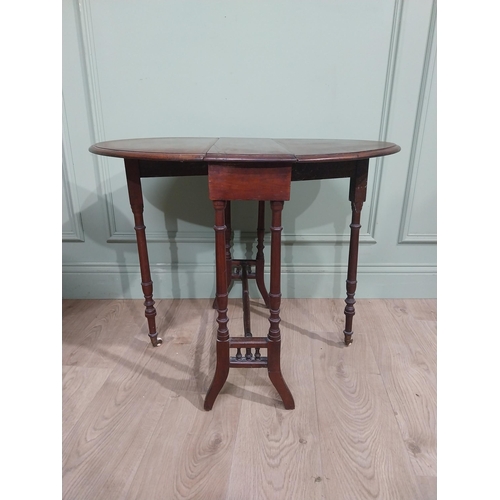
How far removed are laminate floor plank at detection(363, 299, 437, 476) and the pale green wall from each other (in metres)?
0.19

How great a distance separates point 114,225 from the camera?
6.04 feet

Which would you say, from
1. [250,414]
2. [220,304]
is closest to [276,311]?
[220,304]

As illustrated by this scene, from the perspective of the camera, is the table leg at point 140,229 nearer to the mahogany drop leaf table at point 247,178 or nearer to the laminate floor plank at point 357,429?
the mahogany drop leaf table at point 247,178

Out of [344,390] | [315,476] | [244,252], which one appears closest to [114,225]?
[244,252]

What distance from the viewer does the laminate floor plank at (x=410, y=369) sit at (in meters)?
1.10

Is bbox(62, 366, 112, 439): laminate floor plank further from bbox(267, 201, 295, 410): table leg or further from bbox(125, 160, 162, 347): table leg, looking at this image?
bbox(267, 201, 295, 410): table leg

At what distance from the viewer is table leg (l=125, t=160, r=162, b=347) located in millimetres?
1267

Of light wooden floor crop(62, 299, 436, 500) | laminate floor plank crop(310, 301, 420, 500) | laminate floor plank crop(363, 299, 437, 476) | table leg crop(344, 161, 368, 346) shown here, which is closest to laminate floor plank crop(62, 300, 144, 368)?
light wooden floor crop(62, 299, 436, 500)

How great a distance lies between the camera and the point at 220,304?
1111 millimetres

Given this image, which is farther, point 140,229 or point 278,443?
point 140,229

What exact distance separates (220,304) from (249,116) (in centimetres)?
94

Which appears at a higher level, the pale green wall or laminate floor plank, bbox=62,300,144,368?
the pale green wall

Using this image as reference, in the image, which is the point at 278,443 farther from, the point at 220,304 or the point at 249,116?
the point at 249,116

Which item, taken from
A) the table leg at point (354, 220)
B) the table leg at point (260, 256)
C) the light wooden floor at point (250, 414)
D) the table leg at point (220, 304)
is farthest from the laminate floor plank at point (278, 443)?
the table leg at point (260, 256)
